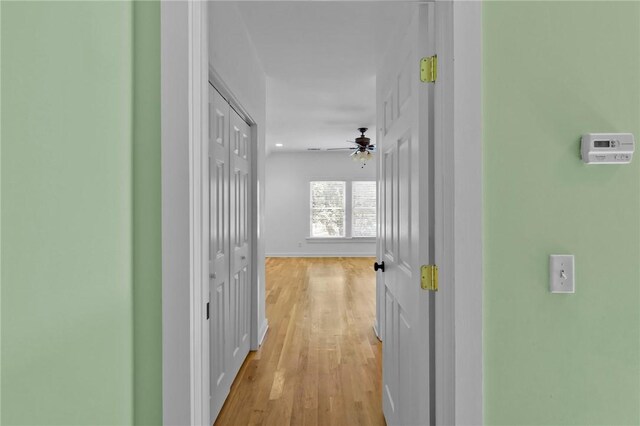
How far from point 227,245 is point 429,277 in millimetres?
1627

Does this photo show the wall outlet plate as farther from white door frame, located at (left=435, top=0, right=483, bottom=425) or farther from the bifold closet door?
the bifold closet door

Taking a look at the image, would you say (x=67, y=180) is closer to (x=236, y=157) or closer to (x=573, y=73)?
(x=573, y=73)

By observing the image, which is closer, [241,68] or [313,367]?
[241,68]

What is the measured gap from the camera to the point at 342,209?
31.7 ft

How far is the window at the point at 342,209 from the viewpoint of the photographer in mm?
9539

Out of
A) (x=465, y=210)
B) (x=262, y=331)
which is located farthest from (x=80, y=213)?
(x=262, y=331)

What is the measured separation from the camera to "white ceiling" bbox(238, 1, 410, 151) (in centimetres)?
260

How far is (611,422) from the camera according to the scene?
1.16 metres

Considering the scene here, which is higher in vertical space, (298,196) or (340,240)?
(298,196)

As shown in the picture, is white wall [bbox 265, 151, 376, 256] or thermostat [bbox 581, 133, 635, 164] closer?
thermostat [bbox 581, 133, 635, 164]

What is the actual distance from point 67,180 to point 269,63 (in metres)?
3.02

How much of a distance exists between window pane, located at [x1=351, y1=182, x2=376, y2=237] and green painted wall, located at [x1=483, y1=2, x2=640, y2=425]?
329 inches

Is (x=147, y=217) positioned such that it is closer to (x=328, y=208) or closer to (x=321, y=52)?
(x=321, y=52)

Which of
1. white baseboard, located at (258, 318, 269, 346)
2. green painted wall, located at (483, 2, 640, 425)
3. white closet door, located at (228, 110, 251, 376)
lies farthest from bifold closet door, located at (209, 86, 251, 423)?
green painted wall, located at (483, 2, 640, 425)
